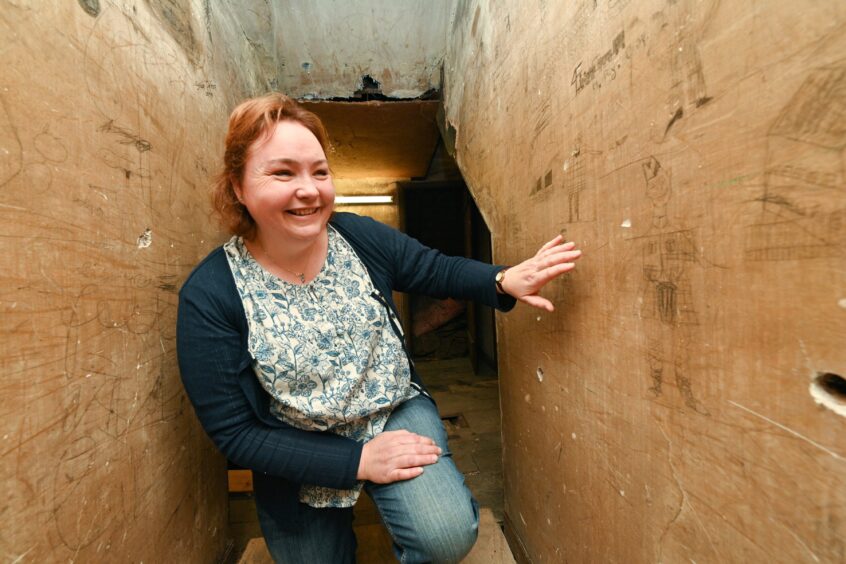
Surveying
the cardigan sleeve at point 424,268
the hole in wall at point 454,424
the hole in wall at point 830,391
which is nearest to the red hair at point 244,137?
the cardigan sleeve at point 424,268

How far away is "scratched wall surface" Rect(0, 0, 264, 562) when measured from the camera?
2.03ft

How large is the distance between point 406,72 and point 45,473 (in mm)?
2579

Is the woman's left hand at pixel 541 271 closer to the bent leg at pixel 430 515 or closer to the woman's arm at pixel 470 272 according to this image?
the woman's arm at pixel 470 272

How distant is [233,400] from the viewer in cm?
97

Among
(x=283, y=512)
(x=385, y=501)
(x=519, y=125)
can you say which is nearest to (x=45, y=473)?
(x=283, y=512)

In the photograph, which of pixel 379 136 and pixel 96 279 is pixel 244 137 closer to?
pixel 96 279

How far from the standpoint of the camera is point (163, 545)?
3.28 feet

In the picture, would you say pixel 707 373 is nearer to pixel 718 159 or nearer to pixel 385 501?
pixel 718 159

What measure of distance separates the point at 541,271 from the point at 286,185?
0.65 m

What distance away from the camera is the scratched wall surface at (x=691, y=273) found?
1.39 ft

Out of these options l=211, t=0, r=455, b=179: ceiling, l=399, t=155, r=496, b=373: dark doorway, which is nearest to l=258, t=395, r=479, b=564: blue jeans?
l=211, t=0, r=455, b=179: ceiling

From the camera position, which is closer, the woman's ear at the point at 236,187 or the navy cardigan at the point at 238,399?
the navy cardigan at the point at 238,399

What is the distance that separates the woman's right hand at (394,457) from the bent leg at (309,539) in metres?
0.25

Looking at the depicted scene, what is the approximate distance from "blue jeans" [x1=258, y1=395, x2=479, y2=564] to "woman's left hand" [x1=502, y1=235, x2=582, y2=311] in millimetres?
486
